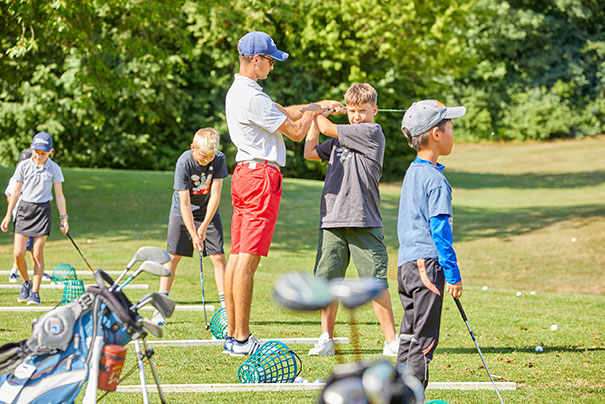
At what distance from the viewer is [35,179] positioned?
8.48 meters

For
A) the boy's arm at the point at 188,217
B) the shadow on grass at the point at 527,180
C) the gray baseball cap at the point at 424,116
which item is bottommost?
the shadow on grass at the point at 527,180

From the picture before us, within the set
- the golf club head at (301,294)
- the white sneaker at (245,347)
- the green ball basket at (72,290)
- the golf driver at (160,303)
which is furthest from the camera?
the green ball basket at (72,290)

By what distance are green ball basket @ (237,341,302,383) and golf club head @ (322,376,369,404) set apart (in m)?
2.10

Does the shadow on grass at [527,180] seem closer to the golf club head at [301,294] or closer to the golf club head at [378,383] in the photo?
the golf club head at [301,294]

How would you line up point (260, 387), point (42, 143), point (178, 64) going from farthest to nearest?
point (178, 64) → point (42, 143) → point (260, 387)

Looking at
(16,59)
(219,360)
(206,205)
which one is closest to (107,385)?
(219,360)

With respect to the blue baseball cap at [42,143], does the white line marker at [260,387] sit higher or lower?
lower

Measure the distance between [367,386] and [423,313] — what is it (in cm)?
166

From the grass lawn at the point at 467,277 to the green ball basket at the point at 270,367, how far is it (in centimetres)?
20

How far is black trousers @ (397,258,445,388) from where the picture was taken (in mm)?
4383

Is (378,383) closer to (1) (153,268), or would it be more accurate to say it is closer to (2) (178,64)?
(1) (153,268)

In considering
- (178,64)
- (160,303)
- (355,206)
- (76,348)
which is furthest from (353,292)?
(178,64)

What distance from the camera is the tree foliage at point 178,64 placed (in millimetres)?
16484

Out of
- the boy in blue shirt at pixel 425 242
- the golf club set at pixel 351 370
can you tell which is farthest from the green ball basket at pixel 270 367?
the golf club set at pixel 351 370
